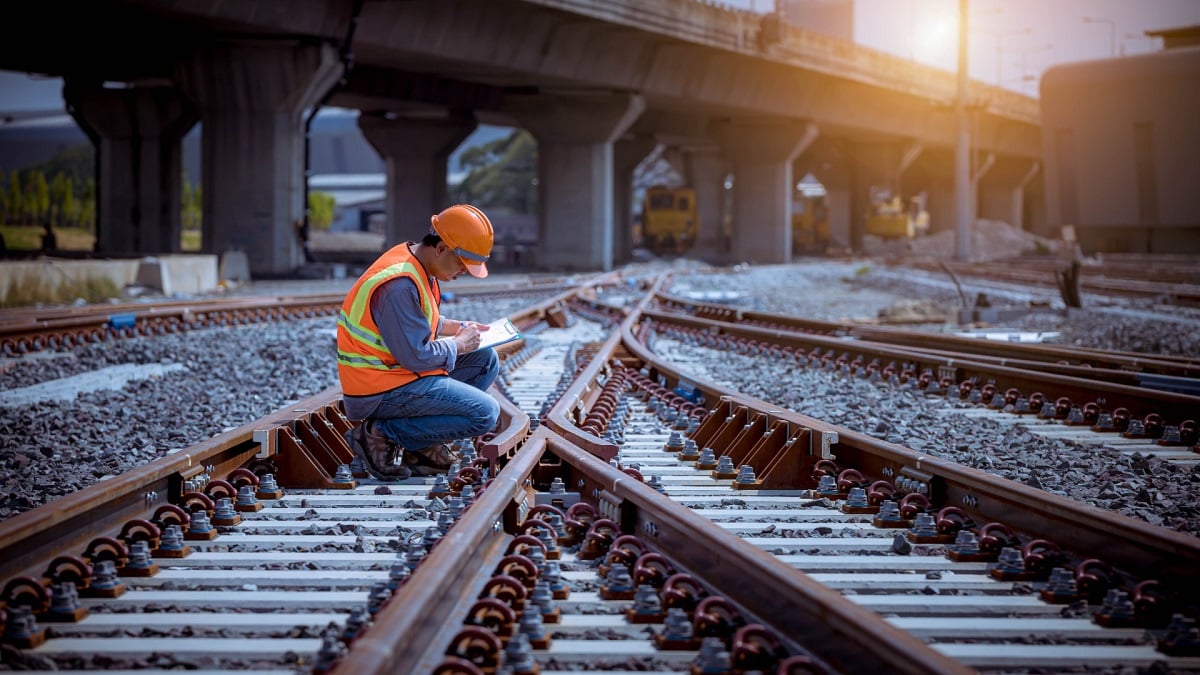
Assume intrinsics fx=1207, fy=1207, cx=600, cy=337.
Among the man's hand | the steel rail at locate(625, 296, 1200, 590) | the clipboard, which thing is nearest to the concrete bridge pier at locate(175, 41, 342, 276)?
the clipboard

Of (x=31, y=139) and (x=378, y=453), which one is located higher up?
(x=31, y=139)

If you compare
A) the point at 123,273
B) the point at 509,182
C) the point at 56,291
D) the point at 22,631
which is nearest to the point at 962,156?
the point at 123,273

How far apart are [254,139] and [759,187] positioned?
86.7 feet

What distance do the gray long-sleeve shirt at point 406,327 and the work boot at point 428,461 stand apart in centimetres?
49

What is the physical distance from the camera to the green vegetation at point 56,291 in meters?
18.8

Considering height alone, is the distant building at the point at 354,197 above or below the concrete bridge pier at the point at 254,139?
above

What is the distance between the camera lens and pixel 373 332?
5660 mm

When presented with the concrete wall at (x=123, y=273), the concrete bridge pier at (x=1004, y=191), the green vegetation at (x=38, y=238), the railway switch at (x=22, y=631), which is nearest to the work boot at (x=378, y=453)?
the railway switch at (x=22, y=631)

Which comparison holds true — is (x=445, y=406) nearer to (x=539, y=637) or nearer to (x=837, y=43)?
(x=539, y=637)

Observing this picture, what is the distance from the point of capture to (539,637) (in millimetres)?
3412

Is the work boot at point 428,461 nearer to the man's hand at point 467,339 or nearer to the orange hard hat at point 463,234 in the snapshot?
the man's hand at point 467,339

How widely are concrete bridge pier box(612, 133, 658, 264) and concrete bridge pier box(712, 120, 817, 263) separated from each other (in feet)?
16.5

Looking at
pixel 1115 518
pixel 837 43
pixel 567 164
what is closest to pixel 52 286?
pixel 1115 518

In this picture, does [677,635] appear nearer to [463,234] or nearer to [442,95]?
[463,234]
